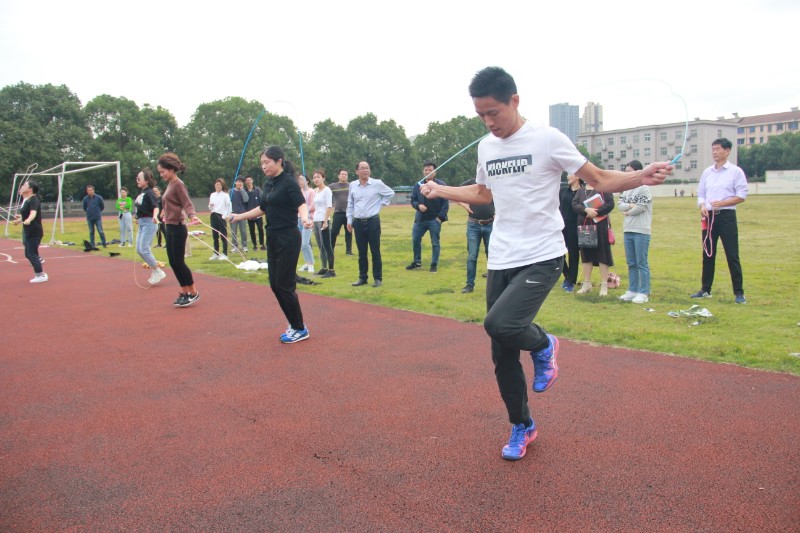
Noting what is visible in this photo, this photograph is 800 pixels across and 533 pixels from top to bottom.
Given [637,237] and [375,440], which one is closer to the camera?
[375,440]

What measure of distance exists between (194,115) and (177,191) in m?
63.5

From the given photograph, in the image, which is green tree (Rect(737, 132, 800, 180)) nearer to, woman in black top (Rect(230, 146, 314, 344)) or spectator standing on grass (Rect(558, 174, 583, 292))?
spectator standing on grass (Rect(558, 174, 583, 292))

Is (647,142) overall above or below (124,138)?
below

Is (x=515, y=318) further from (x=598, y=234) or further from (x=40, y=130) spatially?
(x=40, y=130)

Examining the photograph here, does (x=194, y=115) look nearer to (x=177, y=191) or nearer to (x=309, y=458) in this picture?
(x=177, y=191)

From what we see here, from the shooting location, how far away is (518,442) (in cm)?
366

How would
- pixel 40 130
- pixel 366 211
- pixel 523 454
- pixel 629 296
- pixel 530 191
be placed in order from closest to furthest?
1. pixel 530 191
2. pixel 523 454
3. pixel 629 296
4. pixel 366 211
5. pixel 40 130

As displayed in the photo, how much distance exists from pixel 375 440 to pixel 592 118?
9.69ft

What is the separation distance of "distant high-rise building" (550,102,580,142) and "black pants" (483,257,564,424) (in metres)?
1.28

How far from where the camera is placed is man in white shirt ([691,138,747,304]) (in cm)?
827

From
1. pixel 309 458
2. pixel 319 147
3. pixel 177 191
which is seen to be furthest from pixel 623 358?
pixel 319 147

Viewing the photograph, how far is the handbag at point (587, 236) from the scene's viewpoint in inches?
353

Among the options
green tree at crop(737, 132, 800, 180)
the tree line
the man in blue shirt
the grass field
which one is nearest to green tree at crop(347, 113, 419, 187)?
the tree line

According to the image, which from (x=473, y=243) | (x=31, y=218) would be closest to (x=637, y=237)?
(x=473, y=243)
